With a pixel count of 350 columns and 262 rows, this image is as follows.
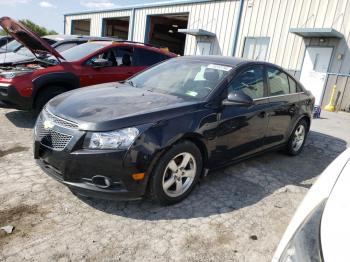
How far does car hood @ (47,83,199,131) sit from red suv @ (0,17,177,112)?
2213 millimetres

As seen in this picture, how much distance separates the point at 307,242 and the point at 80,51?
616 cm

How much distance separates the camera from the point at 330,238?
1.32 metres

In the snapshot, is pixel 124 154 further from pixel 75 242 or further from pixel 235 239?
pixel 235 239

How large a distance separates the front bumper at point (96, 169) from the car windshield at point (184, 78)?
114 centimetres

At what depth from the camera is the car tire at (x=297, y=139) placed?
514 cm

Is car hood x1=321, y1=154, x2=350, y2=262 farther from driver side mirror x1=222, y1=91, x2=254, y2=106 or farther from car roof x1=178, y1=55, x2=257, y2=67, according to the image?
car roof x1=178, y1=55, x2=257, y2=67

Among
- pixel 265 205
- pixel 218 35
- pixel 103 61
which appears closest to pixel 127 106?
pixel 265 205

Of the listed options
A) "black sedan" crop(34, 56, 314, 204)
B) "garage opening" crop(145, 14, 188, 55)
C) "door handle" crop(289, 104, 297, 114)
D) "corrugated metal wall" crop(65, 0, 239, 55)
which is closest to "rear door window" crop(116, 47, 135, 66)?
"black sedan" crop(34, 56, 314, 204)

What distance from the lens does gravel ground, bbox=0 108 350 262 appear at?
2.56 meters

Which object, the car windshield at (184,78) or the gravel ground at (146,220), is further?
the car windshield at (184,78)

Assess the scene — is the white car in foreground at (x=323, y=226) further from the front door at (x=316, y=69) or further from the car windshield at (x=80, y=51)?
the front door at (x=316, y=69)

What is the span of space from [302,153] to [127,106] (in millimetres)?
3717

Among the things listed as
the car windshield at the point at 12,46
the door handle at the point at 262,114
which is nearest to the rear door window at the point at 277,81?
the door handle at the point at 262,114

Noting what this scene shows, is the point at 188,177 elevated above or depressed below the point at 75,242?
above
